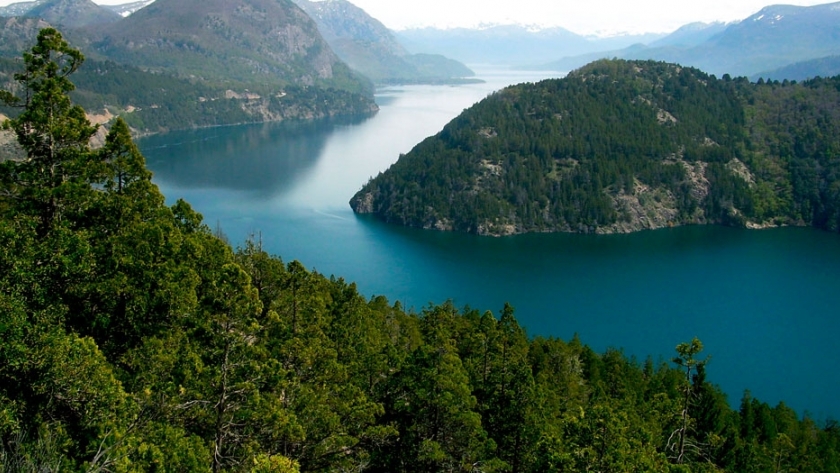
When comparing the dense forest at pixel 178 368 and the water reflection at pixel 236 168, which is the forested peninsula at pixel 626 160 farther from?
the dense forest at pixel 178 368

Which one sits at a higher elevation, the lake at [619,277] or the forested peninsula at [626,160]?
the forested peninsula at [626,160]

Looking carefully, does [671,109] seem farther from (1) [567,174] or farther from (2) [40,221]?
(2) [40,221]

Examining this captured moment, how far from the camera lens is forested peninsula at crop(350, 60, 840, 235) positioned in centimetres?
12750

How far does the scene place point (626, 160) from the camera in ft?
454

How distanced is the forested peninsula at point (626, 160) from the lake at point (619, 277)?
5777mm

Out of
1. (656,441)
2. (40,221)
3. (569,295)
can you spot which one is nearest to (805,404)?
(569,295)

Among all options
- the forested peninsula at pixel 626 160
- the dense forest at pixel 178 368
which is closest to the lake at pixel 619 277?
the forested peninsula at pixel 626 160

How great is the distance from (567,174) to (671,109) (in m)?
36.2

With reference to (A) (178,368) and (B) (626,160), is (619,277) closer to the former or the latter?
(B) (626,160)

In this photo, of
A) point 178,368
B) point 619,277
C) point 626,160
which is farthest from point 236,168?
point 178,368

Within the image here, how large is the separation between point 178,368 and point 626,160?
131295 millimetres

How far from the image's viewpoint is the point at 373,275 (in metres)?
91.9

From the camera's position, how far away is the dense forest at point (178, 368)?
14562 mm

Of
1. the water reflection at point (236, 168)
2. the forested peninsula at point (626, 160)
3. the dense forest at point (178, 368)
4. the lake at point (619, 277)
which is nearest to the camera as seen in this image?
the dense forest at point (178, 368)
